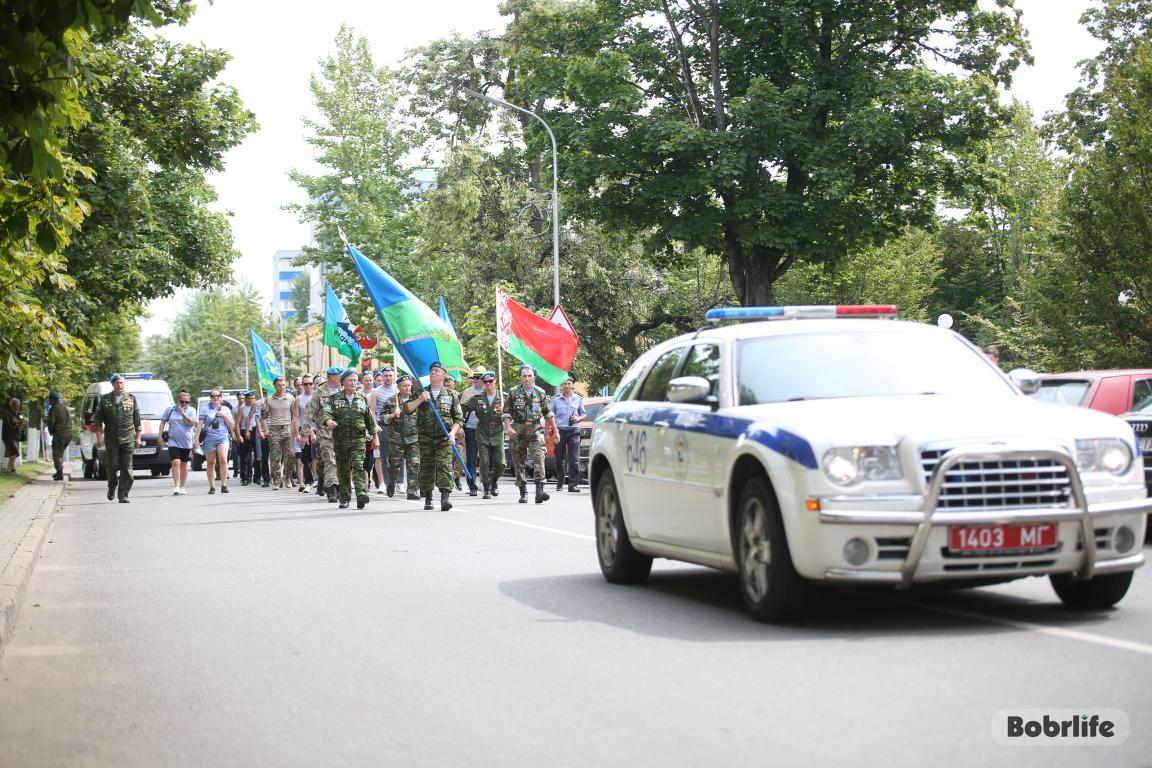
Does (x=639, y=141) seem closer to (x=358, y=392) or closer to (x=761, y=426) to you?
(x=358, y=392)

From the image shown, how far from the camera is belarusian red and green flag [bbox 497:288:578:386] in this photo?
27203mm

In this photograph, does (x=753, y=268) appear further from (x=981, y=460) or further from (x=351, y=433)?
(x=981, y=460)

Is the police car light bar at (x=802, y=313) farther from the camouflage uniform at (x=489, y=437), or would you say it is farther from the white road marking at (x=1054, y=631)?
the camouflage uniform at (x=489, y=437)

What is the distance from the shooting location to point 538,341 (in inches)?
1080

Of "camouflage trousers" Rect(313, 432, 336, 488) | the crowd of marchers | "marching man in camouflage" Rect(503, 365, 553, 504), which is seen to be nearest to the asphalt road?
the crowd of marchers

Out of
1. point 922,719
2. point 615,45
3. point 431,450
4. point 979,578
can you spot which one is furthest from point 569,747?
point 615,45

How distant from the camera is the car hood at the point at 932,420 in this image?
25.6 feet

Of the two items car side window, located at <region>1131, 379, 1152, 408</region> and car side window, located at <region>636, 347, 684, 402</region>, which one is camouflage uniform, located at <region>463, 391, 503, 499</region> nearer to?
car side window, located at <region>1131, 379, 1152, 408</region>

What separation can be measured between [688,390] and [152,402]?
33.5 meters

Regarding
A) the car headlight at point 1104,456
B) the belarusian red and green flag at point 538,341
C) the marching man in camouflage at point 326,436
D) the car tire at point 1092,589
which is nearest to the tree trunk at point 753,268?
the belarusian red and green flag at point 538,341

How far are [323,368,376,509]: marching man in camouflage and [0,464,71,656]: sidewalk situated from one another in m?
3.91

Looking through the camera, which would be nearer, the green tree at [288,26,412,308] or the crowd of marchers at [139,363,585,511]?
the crowd of marchers at [139,363,585,511]

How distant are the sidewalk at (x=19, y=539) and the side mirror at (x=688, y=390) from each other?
404cm

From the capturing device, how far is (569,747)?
5641mm
